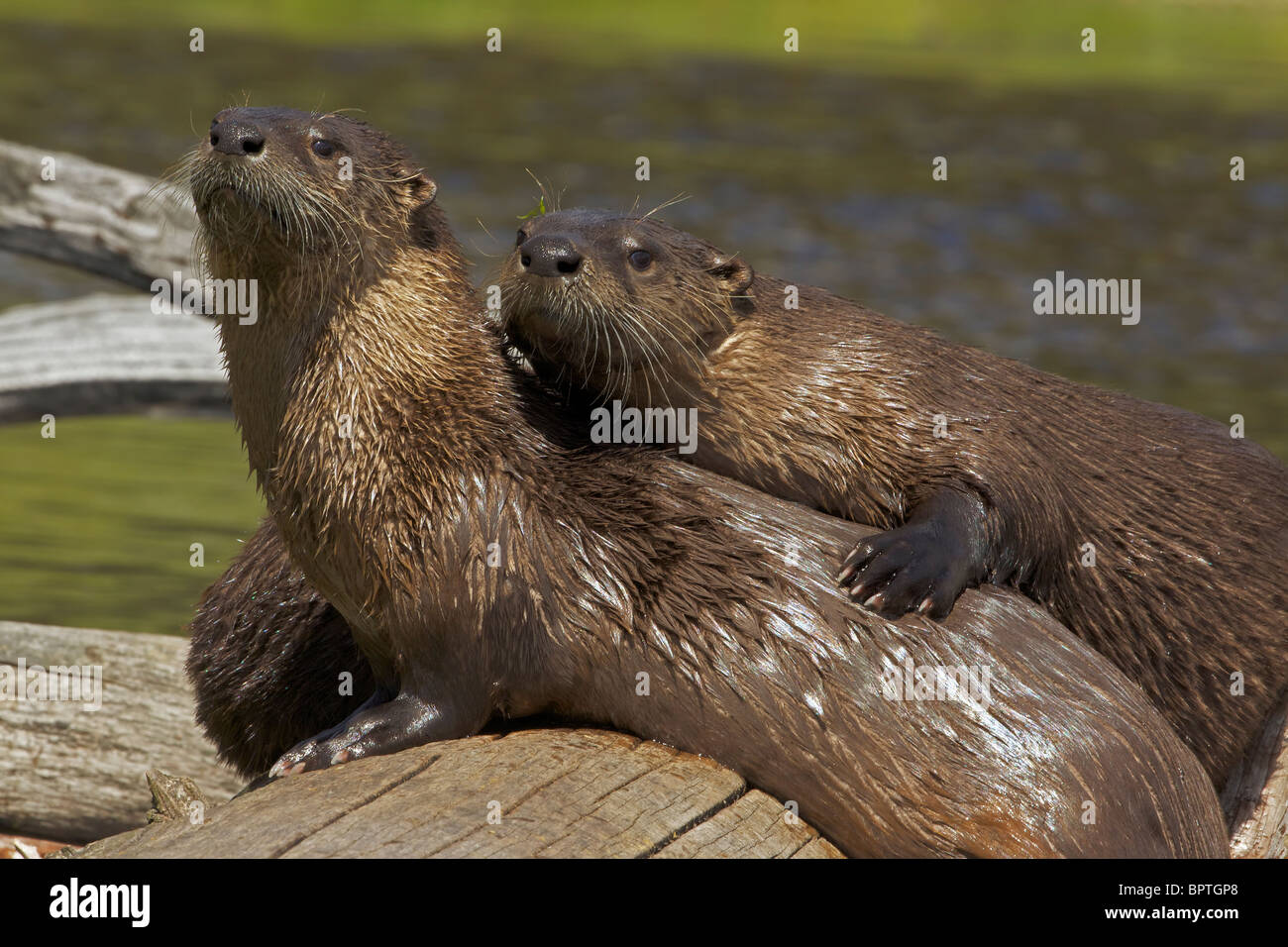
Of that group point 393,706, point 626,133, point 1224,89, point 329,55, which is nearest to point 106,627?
point 393,706

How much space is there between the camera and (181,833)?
327 cm

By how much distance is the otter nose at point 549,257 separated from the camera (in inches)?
143

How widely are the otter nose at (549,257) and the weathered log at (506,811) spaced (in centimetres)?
92

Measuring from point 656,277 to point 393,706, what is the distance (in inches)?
41.4

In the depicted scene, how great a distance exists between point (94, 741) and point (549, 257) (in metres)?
2.19

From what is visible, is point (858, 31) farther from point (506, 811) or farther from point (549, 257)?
point (506, 811)

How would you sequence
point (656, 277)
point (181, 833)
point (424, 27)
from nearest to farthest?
point (181, 833)
point (656, 277)
point (424, 27)

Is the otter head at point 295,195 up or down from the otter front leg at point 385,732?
up

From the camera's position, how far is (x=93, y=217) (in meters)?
7.00

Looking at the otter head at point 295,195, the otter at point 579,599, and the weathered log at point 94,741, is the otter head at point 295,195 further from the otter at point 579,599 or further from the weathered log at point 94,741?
the weathered log at point 94,741

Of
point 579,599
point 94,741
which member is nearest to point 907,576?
point 579,599

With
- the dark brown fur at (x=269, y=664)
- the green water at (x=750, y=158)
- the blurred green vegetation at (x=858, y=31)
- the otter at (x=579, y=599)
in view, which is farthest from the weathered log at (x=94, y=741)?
the blurred green vegetation at (x=858, y=31)
